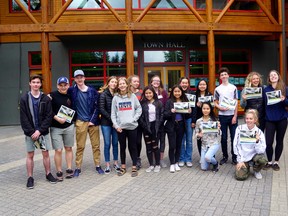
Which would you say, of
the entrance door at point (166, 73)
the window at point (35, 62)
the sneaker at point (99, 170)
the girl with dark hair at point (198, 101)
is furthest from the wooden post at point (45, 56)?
the girl with dark hair at point (198, 101)

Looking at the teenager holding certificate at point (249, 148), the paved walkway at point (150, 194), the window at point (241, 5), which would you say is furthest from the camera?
the window at point (241, 5)

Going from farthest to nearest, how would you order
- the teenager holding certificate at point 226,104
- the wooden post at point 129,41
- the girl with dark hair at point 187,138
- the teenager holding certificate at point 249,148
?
the wooden post at point 129,41, the girl with dark hair at point 187,138, the teenager holding certificate at point 226,104, the teenager holding certificate at point 249,148

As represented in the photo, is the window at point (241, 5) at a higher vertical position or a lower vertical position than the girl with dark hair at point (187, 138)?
higher

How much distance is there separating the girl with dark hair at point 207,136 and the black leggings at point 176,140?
338mm

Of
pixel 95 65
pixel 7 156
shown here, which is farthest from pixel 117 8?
pixel 7 156

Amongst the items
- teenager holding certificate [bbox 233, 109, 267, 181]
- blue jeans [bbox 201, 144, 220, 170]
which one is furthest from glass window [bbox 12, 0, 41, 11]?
teenager holding certificate [bbox 233, 109, 267, 181]

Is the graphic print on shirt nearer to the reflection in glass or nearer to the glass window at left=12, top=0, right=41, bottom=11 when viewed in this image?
the reflection in glass

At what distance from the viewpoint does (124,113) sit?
546 centimetres

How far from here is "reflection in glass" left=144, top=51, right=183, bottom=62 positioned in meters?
14.0

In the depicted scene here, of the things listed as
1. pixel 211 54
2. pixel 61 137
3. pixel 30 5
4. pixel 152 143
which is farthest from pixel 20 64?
pixel 152 143

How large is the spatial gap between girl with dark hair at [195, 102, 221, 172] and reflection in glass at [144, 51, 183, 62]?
8586 mm

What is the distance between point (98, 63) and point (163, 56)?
3.16 meters

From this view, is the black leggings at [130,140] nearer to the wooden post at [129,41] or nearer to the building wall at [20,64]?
the wooden post at [129,41]

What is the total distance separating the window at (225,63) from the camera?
1438cm
